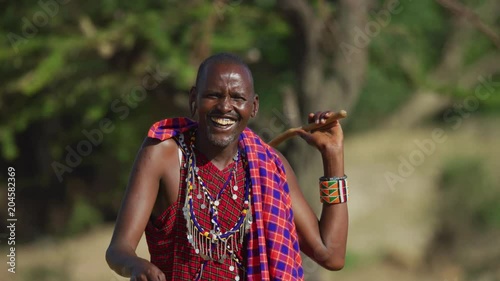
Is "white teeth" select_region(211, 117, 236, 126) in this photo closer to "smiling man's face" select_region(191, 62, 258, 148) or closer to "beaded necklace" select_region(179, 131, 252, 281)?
"smiling man's face" select_region(191, 62, 258, 148)

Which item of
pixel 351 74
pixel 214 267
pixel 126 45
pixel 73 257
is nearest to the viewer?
pixel 214 267

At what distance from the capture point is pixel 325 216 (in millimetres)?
3486

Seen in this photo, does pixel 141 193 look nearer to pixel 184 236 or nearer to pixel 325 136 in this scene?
pixel 184 236

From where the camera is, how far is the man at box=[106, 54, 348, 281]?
3.07 metres

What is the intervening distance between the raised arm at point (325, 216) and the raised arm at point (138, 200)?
20.3 inches

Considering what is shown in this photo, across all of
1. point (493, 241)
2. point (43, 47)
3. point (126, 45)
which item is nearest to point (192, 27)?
point (126, 45)

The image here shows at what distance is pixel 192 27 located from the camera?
7824mm

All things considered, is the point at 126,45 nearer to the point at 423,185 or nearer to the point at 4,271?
the point at 4,271

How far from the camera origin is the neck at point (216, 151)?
3.19 m

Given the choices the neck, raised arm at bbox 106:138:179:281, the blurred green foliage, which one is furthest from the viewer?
the blurred green foliage

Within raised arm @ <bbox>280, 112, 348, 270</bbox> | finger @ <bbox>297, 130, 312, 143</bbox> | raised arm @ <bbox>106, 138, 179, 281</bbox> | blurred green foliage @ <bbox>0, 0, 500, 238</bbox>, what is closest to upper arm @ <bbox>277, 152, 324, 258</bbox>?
raised arm @ <bbox>280, 112, 348, 270</bbox>

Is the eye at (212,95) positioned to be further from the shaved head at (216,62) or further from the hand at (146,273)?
the hand at (146,273)

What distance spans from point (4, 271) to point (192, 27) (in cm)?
531

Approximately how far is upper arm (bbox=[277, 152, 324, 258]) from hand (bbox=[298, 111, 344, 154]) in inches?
5.9
